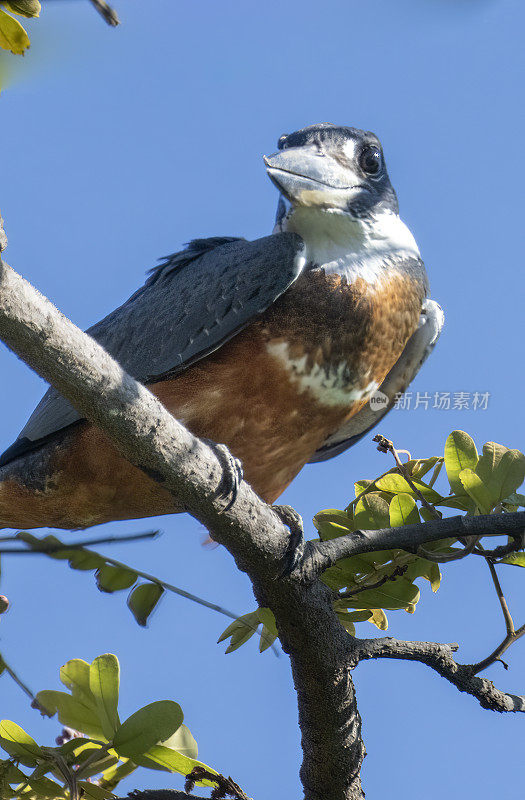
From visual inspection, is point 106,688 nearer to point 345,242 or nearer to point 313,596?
point 313,596

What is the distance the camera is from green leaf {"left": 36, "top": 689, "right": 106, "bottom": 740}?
3154 millimetres

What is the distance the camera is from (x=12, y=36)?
1.83 metres

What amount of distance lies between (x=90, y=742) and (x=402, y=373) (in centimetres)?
295

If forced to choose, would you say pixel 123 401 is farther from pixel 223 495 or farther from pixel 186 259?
pixel 186 259

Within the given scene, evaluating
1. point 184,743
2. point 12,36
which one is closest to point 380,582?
point 184,743

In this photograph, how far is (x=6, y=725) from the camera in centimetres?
297

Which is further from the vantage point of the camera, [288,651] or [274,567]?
[288,651]

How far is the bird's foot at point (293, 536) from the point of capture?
3.43 metres

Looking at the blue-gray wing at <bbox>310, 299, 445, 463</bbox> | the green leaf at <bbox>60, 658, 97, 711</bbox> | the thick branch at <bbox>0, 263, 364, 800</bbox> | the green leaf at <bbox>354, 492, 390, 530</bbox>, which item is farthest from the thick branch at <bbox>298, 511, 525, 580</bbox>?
the blue-gray wing at <bbox>310, 299, 445, 463</bbox>

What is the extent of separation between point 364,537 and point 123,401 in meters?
1.34

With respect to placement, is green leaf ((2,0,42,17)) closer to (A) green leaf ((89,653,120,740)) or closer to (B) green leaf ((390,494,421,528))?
(A) green leaf ((89,653,120,740))

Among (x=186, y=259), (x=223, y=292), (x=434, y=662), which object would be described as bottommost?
(x=434, y=662)

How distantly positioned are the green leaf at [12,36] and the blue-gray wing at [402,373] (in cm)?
354

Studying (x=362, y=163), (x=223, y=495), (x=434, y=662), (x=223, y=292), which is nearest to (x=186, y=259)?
(x=223, y=292)
